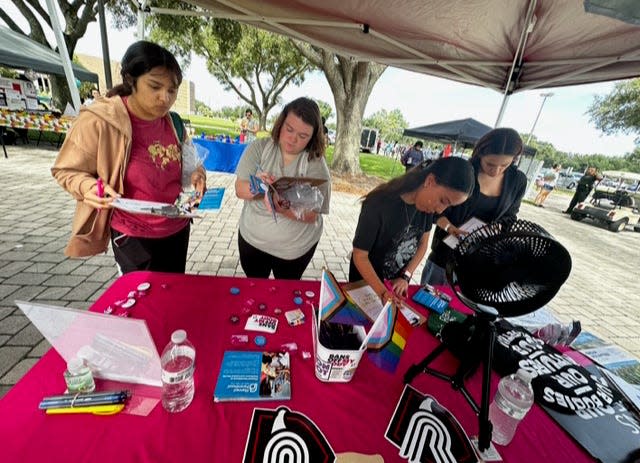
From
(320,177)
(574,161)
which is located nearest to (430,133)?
(320,177)

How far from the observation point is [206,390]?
88cm

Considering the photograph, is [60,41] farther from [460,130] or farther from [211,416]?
[460,130]

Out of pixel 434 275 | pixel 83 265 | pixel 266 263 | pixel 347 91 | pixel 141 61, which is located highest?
pixel 347 91

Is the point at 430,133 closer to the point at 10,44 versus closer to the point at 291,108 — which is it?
the point at 291,108

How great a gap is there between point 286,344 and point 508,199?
1988 millimetres

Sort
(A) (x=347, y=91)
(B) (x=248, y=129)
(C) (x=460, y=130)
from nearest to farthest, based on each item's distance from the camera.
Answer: (A) (x=347, y=91), (C) (x=460, y=130), (B) (x=248, y=129)

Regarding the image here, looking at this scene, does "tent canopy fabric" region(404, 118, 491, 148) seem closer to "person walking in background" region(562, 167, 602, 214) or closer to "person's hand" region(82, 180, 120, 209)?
"person walking in background" region(562, 167, 602, 214)

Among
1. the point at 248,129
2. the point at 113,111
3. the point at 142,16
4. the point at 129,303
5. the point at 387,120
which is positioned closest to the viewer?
the point at 129,303

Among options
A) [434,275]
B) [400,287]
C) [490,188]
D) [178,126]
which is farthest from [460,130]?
[178,126]

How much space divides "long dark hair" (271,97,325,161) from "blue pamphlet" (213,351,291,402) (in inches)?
47.2

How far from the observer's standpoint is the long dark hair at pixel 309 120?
1.57 metres

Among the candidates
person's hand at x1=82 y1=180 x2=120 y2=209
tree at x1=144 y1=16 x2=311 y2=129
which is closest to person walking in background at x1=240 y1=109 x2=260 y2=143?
tree at x1=144 y1=16 x2=311 y2=129

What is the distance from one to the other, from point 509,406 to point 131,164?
6.08 ft

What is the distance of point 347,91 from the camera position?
8.58 m
